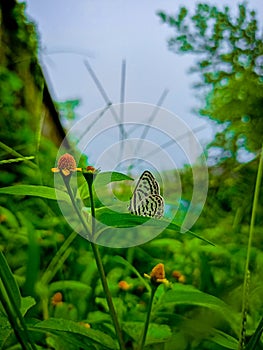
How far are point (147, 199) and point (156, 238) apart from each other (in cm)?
54

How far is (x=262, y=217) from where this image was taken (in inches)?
34.0

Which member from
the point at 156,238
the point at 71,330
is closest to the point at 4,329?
the point at 71,330

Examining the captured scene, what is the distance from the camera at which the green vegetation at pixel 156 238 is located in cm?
50

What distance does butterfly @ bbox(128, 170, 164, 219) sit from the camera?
303mm

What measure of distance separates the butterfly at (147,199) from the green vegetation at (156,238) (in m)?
0.03

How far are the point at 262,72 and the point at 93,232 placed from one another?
0.73 meters

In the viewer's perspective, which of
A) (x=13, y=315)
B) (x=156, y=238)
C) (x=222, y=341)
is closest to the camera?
(x=13, y=315)

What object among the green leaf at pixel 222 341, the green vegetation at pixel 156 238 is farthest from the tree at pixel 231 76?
the green leaf at pixel 222 341

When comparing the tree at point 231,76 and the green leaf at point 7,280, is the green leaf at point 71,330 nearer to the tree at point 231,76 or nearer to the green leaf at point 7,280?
the green leaf at point 7,280

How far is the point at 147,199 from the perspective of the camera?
306 mm

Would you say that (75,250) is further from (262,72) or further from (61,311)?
(262,72)

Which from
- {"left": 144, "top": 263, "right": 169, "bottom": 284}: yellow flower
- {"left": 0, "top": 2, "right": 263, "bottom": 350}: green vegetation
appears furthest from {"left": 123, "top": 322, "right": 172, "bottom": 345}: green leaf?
{"left": 144, "top": 263, "right": 169, "bottom": 284}: yellow flower

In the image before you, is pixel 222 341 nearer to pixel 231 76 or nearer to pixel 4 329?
pixel 4 329

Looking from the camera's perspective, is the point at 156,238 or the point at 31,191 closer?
the point at 31,191
